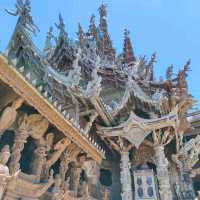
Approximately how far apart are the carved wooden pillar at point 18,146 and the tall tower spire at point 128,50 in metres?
12.3

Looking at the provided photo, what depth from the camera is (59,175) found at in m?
6.08

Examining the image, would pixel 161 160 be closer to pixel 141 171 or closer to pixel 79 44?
pixel 141 171

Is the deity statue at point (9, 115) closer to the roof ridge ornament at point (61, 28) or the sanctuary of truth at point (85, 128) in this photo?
the sanctuary of truth at point (85, 128)

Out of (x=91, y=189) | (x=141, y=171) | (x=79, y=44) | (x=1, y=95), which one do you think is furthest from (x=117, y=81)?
(x=1, y=95)

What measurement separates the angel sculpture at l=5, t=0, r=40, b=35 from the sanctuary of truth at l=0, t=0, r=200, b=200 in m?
0.03

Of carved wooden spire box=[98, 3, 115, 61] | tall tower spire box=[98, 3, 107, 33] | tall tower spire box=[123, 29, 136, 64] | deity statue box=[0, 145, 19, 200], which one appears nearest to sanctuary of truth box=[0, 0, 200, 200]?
deity statue box=[0, 145, 19, 200]

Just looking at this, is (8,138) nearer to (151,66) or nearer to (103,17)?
(151,66)

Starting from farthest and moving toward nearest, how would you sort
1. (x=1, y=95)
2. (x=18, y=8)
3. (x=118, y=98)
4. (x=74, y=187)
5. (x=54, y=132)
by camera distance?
(x=118, y=98), (x=18, y=8), (x=74, y=187), (x=54, y=132), (x=1, y=95)

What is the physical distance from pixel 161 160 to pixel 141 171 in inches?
34.2

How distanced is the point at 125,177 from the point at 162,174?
1.30 meters

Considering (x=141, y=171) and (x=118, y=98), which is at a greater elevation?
(x=118, y=98)

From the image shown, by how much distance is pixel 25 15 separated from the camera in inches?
350

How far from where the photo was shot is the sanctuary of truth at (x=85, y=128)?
4980 mm

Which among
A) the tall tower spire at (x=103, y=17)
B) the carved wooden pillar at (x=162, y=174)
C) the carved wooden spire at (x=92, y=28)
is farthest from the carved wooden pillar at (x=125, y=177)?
the tall tower spire at (x=103, y=17)
